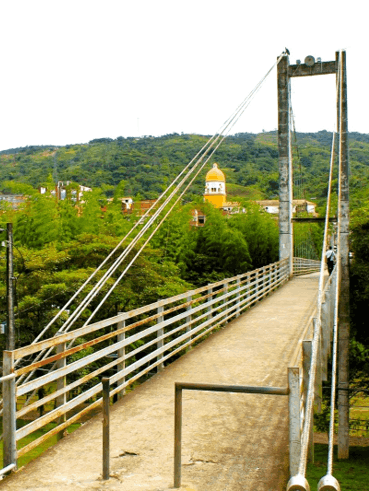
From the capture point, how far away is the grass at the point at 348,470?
17078 millimetres

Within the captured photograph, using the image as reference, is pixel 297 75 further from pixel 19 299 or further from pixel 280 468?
pixel 280 468

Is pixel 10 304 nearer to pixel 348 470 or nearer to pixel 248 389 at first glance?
pixel 348 470

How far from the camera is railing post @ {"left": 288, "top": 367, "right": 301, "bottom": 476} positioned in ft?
14.9

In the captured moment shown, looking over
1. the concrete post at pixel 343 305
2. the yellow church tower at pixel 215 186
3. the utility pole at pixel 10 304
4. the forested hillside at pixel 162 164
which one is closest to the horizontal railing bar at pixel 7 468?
the utility pole at pixel 10 304

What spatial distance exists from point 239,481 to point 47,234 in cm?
4093

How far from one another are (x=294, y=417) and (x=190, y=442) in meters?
1.46

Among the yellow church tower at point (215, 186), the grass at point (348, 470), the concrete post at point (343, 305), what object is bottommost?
the grass at point (348, 470)

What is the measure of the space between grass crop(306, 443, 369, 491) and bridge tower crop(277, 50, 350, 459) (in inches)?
29.1

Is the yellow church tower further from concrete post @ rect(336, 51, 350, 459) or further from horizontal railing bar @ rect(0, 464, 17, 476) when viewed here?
horizontal railing bar @ rect(0, 464, 17, 476)

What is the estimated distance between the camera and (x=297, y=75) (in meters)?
26.8

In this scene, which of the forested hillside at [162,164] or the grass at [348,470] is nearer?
the grass at [348,470]

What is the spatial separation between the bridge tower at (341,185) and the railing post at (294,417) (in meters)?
15.2

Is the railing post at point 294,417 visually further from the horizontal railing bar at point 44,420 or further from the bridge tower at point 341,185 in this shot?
the bridge tower at point 341,185

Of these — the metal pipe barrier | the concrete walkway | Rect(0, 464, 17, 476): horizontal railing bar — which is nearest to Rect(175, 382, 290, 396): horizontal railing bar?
the metal pipe barrier
